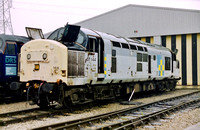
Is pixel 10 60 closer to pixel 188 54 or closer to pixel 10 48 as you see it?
pixel 10 48

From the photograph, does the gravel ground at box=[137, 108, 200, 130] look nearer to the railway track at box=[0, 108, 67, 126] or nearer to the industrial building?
the railway track at box=[0, 108, 67, 126]

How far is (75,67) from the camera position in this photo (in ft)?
35.0

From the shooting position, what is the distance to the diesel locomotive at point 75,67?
10.2 meters

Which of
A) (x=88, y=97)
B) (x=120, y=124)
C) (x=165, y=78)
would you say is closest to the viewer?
(x=120, y=124)

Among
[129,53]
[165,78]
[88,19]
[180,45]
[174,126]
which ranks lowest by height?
[174,126]

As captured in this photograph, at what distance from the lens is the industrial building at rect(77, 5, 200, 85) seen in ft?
91.1

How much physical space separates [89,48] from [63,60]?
172 centimetres

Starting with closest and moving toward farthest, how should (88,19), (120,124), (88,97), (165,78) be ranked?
(120,124) < (88,97) < (165,78) < (88,19)

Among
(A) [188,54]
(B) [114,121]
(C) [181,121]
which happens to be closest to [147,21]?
(A) [188,54]

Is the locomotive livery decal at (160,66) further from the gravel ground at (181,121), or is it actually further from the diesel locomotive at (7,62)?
the diesel locomotive at (7,62)

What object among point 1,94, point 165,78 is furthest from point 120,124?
point 165,78

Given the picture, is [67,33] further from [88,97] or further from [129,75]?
[129,75]

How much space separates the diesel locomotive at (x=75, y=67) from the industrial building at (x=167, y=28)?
1491 centimetres

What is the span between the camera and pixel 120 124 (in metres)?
8.49
